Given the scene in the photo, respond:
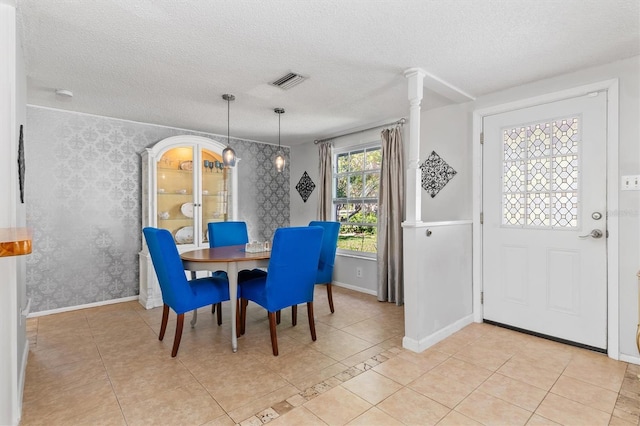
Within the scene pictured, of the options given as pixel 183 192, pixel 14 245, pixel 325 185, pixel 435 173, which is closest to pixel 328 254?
pixel 435 173

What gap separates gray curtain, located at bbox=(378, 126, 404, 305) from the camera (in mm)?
3918

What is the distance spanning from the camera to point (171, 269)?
2.45 meters

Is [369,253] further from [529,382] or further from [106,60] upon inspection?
[106,60]

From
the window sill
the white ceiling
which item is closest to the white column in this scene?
the white ceiling

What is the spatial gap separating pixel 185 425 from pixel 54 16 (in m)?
2.34

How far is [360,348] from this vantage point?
103 inches

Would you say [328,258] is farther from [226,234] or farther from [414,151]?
[414,151]

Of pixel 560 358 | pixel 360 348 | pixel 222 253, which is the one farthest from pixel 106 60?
pixel 560 358

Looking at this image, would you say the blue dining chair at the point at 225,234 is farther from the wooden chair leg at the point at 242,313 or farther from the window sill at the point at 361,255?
the window sill at the point at 361,255

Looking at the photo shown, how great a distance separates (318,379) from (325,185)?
310cm

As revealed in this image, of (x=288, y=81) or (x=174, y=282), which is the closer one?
(x=174, y=282)

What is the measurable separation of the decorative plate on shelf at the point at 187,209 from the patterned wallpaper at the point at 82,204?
521 millimetres

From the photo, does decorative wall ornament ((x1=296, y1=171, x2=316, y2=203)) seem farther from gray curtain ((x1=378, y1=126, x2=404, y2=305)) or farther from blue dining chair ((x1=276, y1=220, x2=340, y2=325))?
blue dining chair ((x1=276, y1=220, x2=340, y2=325))

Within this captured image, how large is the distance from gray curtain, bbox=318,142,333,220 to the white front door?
2213mm
